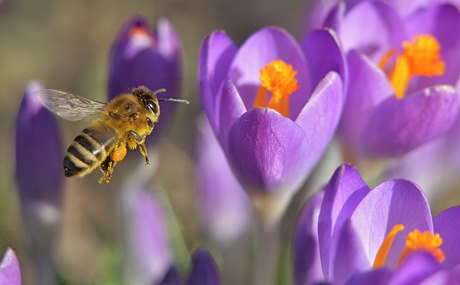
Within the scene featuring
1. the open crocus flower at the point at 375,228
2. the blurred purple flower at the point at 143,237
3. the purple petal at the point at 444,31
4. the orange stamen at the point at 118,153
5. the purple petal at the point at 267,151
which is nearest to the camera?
the open crocus flower at the point at 375,228

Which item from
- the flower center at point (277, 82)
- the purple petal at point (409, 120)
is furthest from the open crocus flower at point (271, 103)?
the purple petal at point (409, 120)

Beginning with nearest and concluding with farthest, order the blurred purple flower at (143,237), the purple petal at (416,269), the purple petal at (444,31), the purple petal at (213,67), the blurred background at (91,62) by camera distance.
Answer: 1. the purple petal at (416,269)
2. the purple petal at (213,67)
3. the purple petal at (444,31)
4. the blurred purple flower at (143,237)
5. the blurred background at (91,62)

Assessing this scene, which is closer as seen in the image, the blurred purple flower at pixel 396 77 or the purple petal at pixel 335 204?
the purple petal at pixel 335 204

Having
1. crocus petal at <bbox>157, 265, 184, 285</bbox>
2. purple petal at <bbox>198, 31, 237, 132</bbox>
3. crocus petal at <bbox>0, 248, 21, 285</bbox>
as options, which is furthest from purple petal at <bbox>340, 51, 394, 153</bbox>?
crocus petal at <bbox>0, 248, 21, 285</bbox>

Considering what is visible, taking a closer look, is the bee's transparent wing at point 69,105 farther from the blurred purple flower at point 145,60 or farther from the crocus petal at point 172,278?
the crocus petal at point 172,278

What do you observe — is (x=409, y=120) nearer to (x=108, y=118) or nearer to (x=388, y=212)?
(x=388, y=212)

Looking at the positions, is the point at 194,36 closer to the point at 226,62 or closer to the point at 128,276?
the point at 128,276

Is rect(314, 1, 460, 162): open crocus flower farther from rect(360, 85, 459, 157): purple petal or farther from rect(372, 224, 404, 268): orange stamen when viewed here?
rect(372, 224, 404, 268): orange stamen
